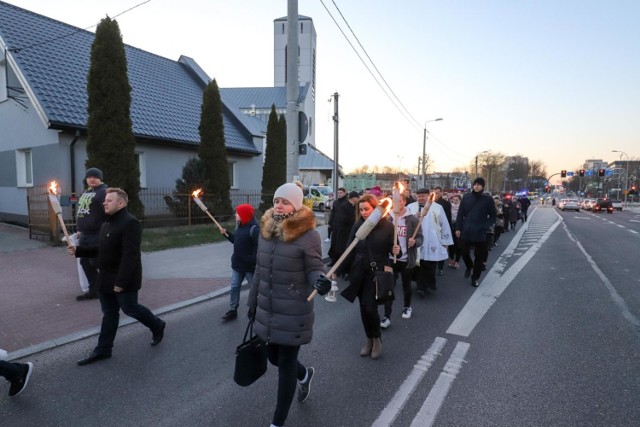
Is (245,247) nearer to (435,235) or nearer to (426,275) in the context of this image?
(426,275)

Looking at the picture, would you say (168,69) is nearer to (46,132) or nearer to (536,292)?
(46,132)

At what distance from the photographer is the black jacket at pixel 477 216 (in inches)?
289

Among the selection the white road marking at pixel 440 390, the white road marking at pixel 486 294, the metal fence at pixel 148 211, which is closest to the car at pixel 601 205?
the white road marking at pixel 486 294

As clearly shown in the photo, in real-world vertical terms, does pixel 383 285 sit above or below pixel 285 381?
above

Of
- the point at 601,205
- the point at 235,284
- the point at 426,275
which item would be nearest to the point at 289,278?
the point at 235,284

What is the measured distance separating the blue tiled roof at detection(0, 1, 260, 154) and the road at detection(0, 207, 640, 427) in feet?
38.0

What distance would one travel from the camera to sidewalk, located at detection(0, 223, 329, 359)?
4805 millimetres

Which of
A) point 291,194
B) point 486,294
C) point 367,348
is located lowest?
point 486,294

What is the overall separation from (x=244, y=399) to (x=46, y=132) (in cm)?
1427

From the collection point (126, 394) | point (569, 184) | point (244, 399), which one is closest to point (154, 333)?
point (126, 394)

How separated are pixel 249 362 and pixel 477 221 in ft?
19.1

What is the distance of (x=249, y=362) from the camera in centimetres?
289

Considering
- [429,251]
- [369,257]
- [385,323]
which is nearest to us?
[369,257]

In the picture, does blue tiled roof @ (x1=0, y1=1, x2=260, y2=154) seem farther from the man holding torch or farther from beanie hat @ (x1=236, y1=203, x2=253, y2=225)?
beanie hat @ (x1=236, y1=203, x2=253, y2=225)
